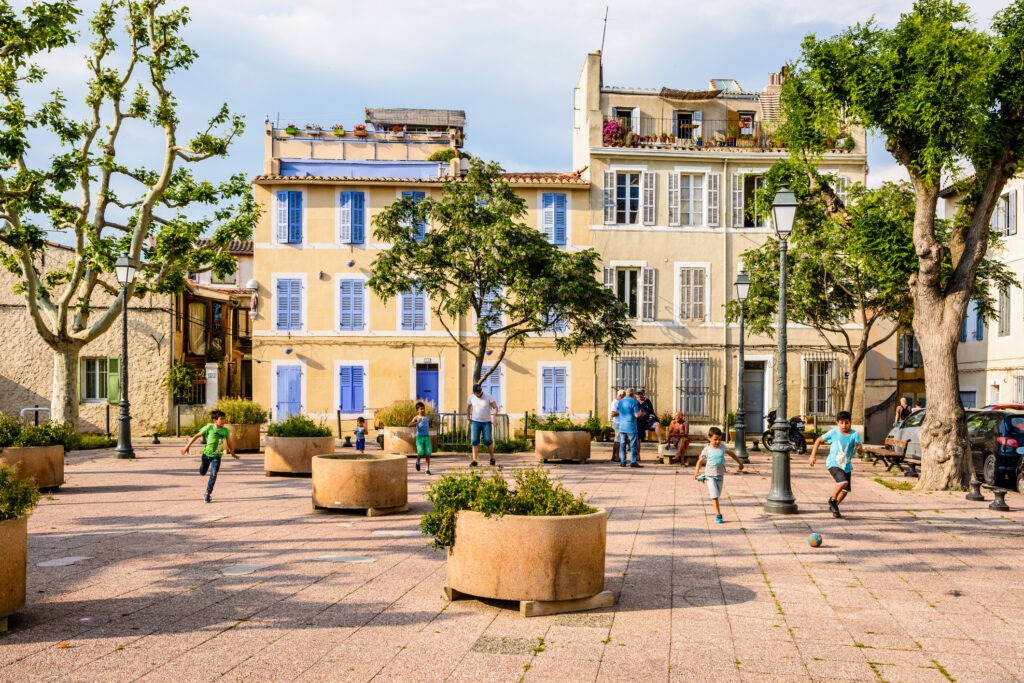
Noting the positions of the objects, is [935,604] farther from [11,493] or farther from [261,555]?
[11,493]

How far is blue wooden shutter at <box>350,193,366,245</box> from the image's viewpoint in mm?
30969

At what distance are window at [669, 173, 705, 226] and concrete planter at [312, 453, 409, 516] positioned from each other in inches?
845

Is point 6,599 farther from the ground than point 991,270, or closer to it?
closer to it

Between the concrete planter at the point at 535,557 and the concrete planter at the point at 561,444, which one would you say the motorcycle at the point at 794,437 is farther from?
the concrete planter at the point at 535,557

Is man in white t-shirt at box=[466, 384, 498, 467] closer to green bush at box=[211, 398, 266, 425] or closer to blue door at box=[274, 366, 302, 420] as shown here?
green bush at box=[211, 398, 266, 425]

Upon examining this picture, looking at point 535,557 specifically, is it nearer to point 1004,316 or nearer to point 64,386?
point 64,386

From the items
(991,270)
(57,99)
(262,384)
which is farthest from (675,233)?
(57,99)

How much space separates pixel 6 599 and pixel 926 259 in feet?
47.2

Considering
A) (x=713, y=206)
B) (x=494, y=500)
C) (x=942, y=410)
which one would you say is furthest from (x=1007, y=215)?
(x=494, y=500)

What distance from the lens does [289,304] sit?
30.8 meters

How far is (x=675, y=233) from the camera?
104 feet

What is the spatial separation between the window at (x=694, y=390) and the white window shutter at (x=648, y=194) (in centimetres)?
481

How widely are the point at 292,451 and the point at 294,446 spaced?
9 centimetres

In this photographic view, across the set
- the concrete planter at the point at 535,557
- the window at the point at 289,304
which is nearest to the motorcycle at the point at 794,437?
the window at the point at 289,304
